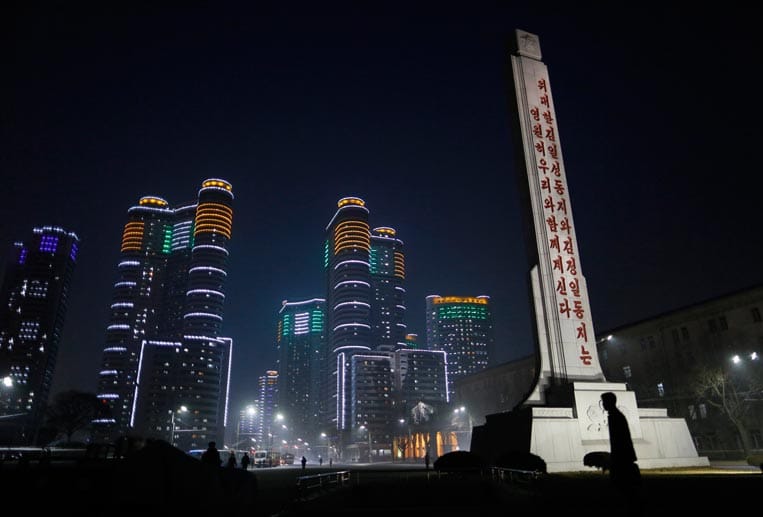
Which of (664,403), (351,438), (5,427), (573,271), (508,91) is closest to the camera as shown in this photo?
(573,271)

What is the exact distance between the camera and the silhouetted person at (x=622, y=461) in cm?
701

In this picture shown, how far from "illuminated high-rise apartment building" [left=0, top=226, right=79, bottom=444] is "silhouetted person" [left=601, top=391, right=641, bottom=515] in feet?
612

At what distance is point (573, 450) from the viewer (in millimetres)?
28422

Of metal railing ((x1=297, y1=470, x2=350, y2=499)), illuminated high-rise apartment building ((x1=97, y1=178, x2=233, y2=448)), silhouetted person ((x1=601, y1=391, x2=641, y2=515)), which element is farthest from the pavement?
illuminated high-rise apartment building ((x1=97, y1=178, x2=233, y2=448))

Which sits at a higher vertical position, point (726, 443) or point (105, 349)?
point (105, 349)

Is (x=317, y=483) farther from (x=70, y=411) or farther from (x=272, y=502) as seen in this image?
(x=70, y=411)

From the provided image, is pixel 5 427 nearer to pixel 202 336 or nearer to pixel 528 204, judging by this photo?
pixel 202 336

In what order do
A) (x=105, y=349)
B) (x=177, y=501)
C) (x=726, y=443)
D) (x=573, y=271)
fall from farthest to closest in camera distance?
(x=105, y=349), (x=726, y=443), (x=573, y=271), (x=177, y=501)

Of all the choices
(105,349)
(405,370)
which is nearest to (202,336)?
(105,349)

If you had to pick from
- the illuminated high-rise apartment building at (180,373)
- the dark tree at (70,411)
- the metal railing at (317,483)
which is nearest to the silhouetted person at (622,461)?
the metal railing at (317,483)

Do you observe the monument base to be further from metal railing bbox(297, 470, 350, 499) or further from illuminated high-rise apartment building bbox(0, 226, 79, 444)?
illuminated high-rise apartment building bbox(0, 226, 79, 444)

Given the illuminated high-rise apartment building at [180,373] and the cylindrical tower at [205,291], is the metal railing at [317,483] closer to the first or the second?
the illuminated high-rise apartment building at [180,373]

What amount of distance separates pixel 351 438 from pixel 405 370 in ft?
117

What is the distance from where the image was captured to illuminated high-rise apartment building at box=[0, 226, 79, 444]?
167 meters
